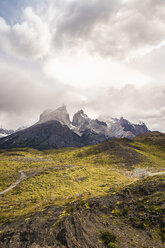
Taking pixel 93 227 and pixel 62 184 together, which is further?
pixel 62 184

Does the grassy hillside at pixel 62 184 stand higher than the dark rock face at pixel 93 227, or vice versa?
the dark rock face at pixel 93 227

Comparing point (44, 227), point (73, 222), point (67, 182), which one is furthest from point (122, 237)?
point (67, 182)

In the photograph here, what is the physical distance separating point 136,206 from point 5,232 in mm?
23171

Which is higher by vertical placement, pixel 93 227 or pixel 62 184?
pixel 93 227

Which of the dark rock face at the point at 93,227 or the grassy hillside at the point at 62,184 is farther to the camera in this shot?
the grassy hillside at the point at 62,184

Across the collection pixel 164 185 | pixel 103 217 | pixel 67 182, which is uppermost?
pixel 164 185

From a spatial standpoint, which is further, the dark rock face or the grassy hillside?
the grassy hillside

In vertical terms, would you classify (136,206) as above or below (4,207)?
above

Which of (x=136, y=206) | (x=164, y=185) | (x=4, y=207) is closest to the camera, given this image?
(x=136, y=206)

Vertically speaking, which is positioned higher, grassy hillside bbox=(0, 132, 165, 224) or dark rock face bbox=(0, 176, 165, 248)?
dark rock face bbox=(0, 176, 165, 248)

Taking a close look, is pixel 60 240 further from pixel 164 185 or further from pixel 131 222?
pixel 164 185

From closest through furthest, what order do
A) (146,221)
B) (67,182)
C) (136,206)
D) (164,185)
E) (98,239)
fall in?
(98,239) < (146,221) < (136,206) < (164,185) < (67,182)

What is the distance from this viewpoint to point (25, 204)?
123 feet

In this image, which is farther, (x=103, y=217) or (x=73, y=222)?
(x=103, y=217)
